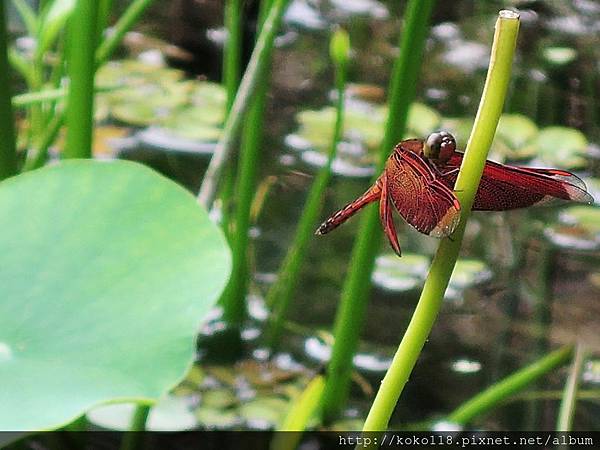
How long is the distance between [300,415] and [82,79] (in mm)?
362

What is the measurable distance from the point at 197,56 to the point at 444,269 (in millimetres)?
1799

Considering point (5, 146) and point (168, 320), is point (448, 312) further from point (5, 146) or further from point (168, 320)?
point (168, 320)

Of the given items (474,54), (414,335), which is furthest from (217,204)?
(474,54)

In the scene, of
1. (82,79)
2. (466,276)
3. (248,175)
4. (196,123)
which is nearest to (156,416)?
(248,175)

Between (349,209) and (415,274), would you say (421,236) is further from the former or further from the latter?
(349,209)

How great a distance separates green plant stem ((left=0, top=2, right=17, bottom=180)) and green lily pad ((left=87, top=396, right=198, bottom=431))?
0.29 metres

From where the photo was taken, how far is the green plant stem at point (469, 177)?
0.96 ft

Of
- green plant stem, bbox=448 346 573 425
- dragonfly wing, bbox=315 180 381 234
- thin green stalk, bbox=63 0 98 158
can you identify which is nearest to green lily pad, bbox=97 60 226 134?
thin green stalk, bbox=63 0 98 158

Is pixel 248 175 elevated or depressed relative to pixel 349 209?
depressed

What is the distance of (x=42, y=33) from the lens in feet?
3.48

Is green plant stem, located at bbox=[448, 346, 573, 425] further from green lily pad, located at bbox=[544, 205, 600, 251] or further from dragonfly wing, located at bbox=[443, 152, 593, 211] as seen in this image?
green lily pad, located at bbox=[544, 205, 600, 251]

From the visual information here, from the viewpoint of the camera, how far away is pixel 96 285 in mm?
469

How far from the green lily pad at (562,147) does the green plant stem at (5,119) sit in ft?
3.63

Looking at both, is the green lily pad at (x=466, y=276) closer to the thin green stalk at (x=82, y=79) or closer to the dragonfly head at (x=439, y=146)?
the thin green stalk at (x=82, y=79)
